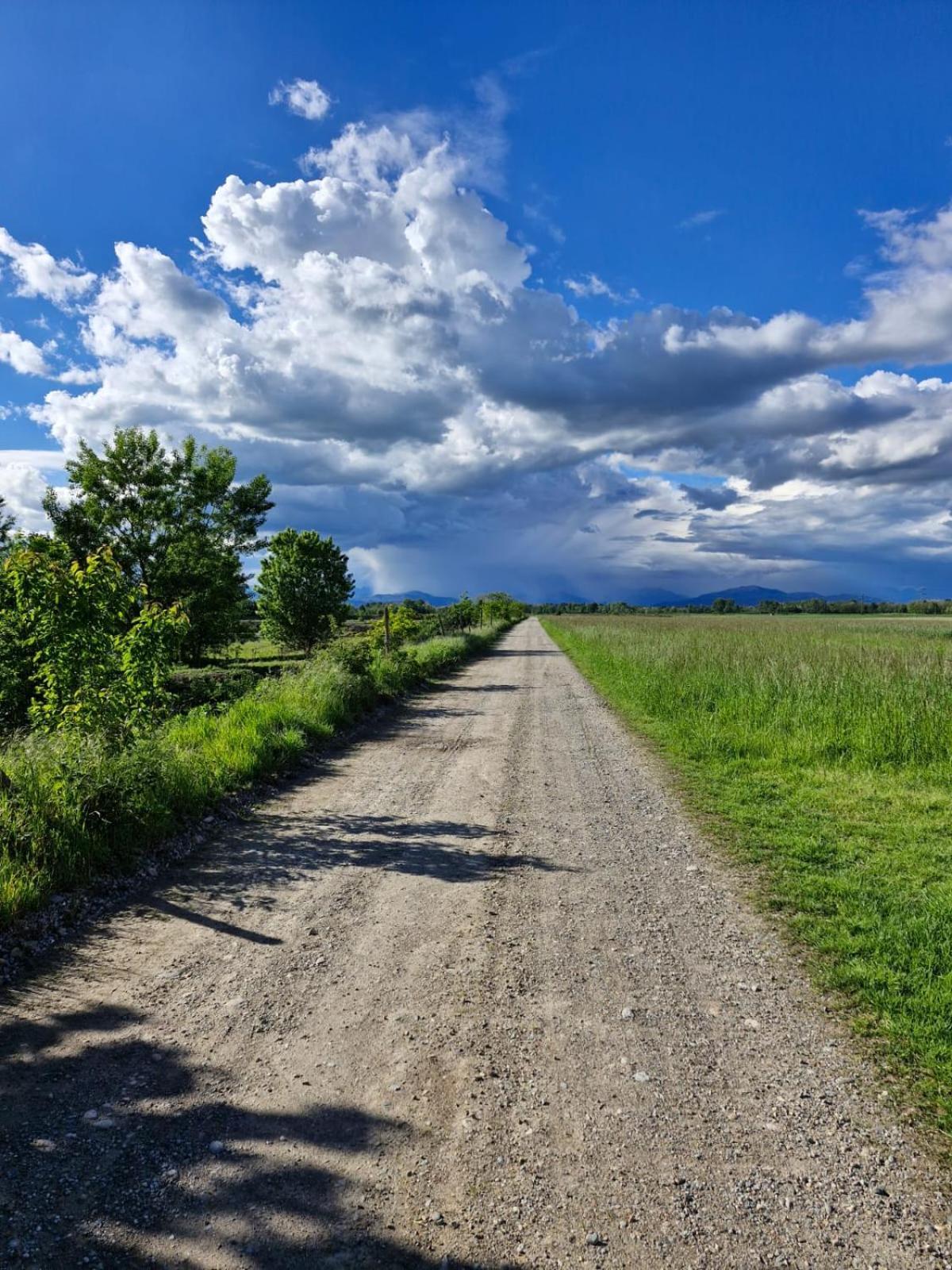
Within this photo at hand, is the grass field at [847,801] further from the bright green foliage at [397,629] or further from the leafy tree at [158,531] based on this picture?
the leafy tree at [158,531]

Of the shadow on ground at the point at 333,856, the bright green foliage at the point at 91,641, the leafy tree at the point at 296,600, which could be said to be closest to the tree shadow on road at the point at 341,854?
the shadow on ground at the point at 333,856

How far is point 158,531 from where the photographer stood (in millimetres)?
30016

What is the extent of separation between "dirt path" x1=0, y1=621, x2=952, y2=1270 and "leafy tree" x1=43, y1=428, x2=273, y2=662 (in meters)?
23.4

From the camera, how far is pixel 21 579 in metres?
6.02

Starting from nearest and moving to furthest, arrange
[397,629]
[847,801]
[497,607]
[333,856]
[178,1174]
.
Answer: [178,1174]
[333,856]
[847,801]
[397,629]
[497,607]

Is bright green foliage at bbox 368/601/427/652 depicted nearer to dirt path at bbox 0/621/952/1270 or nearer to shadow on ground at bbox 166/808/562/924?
shadow on ground at bbox 166/808/562/924

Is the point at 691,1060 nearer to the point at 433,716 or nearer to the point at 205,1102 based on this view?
the point at 205,1102

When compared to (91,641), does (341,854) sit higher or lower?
lower

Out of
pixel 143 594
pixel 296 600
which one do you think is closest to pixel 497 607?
pixel 296 600

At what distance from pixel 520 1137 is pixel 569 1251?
49 cm

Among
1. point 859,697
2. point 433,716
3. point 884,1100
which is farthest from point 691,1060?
point 433,716

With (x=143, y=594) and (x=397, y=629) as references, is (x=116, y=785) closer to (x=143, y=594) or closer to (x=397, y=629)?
(x=143, y=594)

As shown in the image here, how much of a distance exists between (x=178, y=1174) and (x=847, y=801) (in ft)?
22.9

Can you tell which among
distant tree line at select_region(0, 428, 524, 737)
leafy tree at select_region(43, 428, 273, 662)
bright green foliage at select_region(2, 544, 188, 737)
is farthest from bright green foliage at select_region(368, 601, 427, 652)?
bright green foliage at select_region(2, 544, 188, 737)
